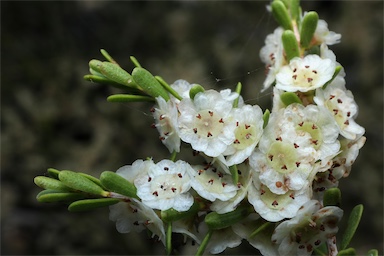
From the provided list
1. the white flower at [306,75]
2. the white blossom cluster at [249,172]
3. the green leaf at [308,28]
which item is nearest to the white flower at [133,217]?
the white blossom cluster at [249,172]

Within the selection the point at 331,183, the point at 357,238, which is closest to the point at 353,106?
the point at 331,183

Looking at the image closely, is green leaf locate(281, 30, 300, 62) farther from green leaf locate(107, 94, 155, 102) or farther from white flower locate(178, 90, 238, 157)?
green leaf locate(107, 94, 155, 102)

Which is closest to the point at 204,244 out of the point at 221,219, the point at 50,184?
the point at 221,219

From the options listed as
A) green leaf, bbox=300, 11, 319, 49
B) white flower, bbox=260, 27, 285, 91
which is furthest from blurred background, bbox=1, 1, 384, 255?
green leaf, bbox=300, 11, 319, 49

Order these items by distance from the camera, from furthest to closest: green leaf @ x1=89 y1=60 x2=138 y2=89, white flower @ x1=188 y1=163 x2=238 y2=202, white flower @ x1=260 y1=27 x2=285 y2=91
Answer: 1. white flower @ x1=260 y1=27 x2=285 y2=91
2. green leaf @ x1=89 y1=60 x2=138 y2=89
3. white flower @ x1=188 y1=163 x2=238 y2=202

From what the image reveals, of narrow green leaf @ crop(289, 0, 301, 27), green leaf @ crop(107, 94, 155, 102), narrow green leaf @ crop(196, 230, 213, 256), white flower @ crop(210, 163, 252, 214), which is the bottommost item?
narrow green leaf @ crop(196, 230, 213, 256)

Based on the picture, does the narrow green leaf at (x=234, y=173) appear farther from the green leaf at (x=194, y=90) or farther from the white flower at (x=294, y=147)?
the green leaf at (x=194, y=90)

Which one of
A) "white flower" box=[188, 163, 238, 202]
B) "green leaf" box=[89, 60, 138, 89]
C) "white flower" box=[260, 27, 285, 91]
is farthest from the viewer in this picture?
"white flower" box=[260, 27, 285, 91]
